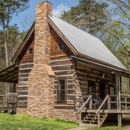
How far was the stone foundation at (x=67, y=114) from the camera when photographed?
16.1 metres

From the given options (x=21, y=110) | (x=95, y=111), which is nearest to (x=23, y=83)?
(x=21, y=110)

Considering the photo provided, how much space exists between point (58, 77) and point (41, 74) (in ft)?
4.19

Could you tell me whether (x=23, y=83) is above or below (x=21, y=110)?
above

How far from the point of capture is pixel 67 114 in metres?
16.5

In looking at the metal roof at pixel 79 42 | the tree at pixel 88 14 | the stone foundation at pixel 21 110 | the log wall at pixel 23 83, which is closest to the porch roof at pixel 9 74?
the log wall at pixel 23 83

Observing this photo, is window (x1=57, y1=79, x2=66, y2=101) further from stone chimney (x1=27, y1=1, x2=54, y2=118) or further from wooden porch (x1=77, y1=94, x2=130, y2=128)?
wooden porch (x1=77, y1=94, x2=130, y2=128)

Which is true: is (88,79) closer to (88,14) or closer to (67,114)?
(67,114)

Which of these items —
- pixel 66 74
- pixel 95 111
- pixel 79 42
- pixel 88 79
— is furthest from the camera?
pixel 79 42

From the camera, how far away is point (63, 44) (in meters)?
17.6

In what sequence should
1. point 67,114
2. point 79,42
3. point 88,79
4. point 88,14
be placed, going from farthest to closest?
point 88,14 → point 79,42 → point 88,79 → point 67,114

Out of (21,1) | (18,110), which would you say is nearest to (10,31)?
(21,1)

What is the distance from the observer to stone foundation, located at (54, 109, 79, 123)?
16.1 meters

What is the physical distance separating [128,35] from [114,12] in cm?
305

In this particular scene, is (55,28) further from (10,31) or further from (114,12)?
(10,31)
